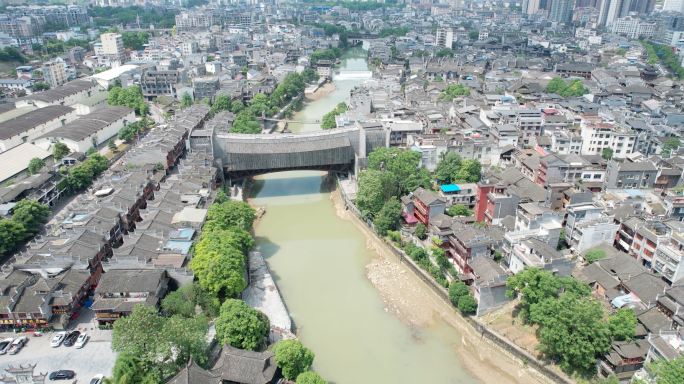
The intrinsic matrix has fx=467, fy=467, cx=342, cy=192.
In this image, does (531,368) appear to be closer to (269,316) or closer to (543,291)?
(543,291)

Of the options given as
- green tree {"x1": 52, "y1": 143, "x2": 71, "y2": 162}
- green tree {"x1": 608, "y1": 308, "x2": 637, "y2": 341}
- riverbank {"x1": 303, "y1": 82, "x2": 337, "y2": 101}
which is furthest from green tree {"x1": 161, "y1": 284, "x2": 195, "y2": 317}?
riverbank {"x1": 303, "y1": 82, "x2": 337, "y2": 101}

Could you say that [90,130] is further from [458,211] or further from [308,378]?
[308,378]

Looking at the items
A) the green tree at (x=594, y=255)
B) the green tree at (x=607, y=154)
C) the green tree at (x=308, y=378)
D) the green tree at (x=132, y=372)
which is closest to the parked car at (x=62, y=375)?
the green tree at (x=132, y=372)

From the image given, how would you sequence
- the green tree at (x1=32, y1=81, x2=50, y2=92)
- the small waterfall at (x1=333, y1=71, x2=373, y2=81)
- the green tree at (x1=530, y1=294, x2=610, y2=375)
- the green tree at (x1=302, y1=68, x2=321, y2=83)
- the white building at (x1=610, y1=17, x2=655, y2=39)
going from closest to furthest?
the green tree at (x1=530, y1=294, x2=610, y2=375), the green tree at (x1=32, y1=81, x2=50, y2=92), the green tree at (x1=302, y1=68, x2=321, y2=83), the small waterfall at (x1=333, y1=71, x2=373, y2=81), the white building at (x1=610, y1=17, x2=655, y2=39)

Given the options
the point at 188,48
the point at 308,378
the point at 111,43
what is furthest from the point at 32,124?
the point at 188,48

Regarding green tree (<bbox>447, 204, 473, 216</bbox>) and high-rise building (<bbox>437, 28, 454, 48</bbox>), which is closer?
green tree (<bbox>447, 204, 473, 216</bbox>)

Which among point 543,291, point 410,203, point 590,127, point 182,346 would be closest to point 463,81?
point 590,127

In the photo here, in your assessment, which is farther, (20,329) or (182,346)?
(20,329)

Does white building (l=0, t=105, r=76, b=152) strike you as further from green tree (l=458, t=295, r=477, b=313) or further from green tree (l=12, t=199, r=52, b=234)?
green tree (l=458, t=295, r=477, b=313)
